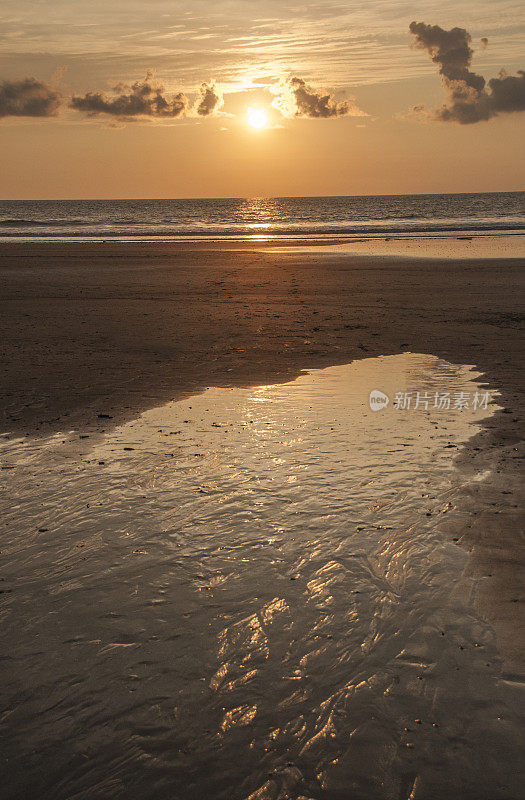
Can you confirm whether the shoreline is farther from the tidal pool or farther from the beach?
the tidal pool

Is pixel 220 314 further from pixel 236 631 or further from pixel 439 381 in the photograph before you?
pixel 236 631

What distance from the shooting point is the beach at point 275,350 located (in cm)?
485

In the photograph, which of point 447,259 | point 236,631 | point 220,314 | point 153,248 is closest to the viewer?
point 236,631


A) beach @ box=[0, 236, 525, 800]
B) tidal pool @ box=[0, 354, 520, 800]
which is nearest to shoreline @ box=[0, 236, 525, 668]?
beach @ box=[0, 236, 525, 800]

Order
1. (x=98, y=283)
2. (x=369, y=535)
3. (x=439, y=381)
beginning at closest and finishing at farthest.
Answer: (x=369, y=535)
(x=439, y=381)
(x=98, y=283)

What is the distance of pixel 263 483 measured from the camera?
6.66 m

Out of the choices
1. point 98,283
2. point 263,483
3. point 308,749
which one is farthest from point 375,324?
point 308,749

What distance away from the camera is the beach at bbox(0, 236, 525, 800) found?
4.85 meters

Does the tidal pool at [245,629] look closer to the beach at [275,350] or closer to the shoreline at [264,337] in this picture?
the beach at [275,350]

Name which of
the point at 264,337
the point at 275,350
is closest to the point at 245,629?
the point at 275,350

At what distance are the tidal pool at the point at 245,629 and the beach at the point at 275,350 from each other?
2.1 inches

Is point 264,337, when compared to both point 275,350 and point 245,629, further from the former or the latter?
point 245,629

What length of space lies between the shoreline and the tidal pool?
367mm

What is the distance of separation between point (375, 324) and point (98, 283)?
1147 centimetres
